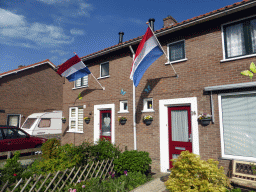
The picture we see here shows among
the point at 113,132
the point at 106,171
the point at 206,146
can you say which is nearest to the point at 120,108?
the point at 113,132

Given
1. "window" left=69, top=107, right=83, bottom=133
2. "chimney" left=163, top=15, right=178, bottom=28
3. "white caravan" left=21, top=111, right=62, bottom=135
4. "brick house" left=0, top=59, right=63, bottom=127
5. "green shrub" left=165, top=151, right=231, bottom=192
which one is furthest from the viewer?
"brick house" left=0, top=59, right=63, bottom=127

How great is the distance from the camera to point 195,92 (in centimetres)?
696

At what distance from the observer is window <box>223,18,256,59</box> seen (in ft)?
20.2

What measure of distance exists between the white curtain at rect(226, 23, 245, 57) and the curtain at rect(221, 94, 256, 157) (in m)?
1.52

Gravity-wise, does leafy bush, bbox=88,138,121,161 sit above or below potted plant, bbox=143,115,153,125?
below

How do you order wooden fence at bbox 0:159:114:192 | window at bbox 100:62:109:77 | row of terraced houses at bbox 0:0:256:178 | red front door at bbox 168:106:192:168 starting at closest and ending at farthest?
wooden fence at bbox 0:159:114:192 → row of terraced houses at bbox 0:0:256:178 → red front door at bbox 168:106:192:168 → window at bbox 100:62:109:77

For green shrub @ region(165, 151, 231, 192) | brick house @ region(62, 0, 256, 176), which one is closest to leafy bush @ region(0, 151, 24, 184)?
green shrub @ region(165, 151, 231, 192)

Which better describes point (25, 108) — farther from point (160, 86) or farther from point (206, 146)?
point (206, 146)

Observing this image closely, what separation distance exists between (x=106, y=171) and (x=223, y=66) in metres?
5.44

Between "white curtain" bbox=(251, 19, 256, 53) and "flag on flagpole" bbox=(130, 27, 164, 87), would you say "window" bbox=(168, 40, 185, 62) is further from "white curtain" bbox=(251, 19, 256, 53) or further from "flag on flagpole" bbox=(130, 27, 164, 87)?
"white curtain" bbox=(251, 19, 256, 53)

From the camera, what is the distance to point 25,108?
18844 millimetres

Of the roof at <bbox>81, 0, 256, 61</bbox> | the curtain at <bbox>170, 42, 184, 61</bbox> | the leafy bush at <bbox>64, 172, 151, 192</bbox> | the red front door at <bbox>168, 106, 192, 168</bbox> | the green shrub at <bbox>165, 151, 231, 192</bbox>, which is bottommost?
the leafy bush at <bbox>64, 172, 151, 192</bbox>

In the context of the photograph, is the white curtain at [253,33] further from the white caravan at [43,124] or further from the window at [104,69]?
the white caravan at [43,124]

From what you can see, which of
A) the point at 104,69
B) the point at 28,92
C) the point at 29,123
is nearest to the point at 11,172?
the point at 104,69
